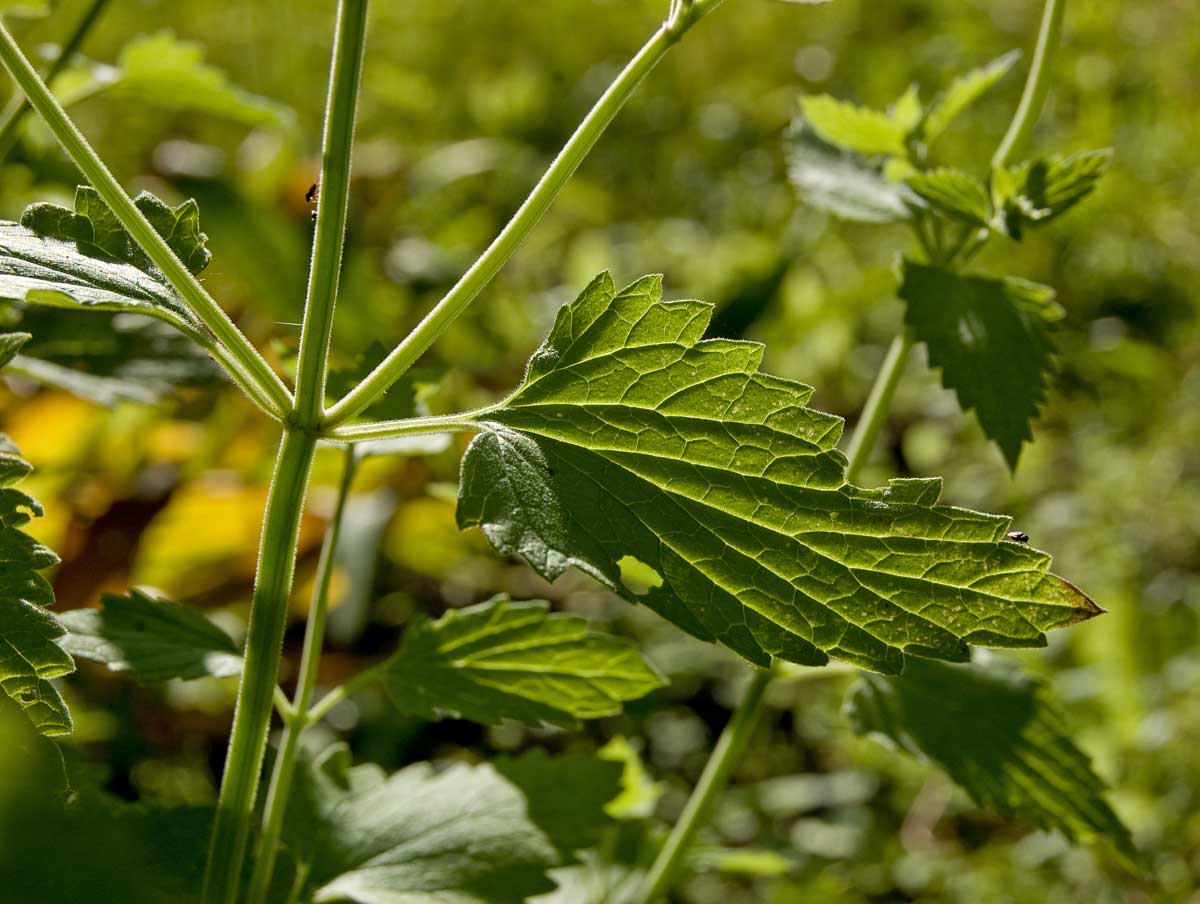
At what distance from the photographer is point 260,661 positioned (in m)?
0.52

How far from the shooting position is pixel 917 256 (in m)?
0.81

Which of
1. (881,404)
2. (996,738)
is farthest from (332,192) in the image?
(996,738)

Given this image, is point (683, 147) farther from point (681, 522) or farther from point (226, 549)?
point (681, 522)

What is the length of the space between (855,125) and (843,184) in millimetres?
67

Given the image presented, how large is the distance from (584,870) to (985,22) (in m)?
1.85

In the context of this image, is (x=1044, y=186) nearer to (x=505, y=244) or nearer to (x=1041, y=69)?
(x=1041, y=69)

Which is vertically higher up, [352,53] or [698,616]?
[352,53]

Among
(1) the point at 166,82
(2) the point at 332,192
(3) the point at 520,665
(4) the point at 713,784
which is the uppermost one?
(1) the point at 166,82

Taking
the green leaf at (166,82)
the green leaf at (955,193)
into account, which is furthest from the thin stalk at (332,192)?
the green leaf at (166,82)

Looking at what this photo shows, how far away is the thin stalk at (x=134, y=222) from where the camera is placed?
47 cm

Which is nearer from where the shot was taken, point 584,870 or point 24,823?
point 24,823

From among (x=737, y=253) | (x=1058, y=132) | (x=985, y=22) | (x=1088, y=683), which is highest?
(x=985, y=22)

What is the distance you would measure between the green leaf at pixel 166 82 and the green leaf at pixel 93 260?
520mm

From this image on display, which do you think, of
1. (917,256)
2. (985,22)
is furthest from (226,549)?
(985,22)
